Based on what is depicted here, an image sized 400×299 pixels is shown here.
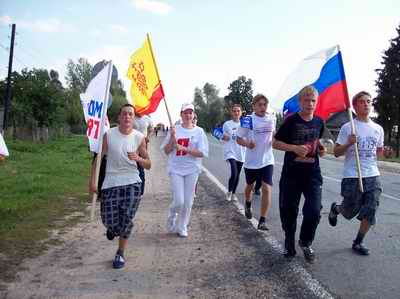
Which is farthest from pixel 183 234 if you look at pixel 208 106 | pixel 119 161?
pixel 208 106

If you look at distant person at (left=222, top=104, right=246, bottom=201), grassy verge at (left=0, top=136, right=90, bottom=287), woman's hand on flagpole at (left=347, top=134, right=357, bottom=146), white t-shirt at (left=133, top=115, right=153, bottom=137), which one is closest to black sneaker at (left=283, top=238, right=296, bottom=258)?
woman's hand on flagpole at (left=347, top=134, right=357, bottom=146)

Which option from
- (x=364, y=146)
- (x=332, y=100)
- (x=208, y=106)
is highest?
(x=332, y=100)

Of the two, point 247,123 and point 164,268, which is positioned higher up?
point 247,123

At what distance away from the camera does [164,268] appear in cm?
525

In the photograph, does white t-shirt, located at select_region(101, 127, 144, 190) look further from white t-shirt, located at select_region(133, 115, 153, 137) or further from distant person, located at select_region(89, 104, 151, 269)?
white t-shirt, located at select_region(133, 115, 153, 137)

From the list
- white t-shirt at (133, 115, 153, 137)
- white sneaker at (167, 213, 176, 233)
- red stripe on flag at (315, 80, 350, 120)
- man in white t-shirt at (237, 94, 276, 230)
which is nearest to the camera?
red stripe on flag at (315, 80, 350, 120)

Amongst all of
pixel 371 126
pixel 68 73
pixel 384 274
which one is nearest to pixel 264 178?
pixel 371 126

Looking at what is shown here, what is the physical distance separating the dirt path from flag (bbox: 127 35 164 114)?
181 cm

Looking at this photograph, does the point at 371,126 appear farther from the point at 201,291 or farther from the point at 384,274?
the point at 201,291

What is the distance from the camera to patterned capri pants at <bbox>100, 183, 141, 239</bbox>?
5.30 metres

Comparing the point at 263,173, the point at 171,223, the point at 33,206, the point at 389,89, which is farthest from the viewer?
the point at 389,89

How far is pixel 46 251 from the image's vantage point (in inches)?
Result: 230

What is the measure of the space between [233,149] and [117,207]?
4886mm

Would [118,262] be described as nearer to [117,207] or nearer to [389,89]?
[117,207]
